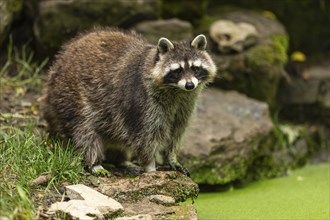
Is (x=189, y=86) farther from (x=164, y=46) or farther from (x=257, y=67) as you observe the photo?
(x=257, y=67)

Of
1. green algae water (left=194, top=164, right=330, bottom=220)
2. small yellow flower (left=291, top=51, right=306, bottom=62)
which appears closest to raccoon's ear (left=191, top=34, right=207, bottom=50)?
green algae water (left=194, top=164, right=330, bottom=220)

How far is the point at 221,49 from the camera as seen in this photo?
27.7 feet

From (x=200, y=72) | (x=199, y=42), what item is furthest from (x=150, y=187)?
(x=199, y=42)

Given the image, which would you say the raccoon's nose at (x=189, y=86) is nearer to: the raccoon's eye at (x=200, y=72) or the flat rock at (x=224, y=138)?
the raccoon's eye at (x=200, y=72)

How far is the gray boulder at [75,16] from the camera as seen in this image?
7.88 meters

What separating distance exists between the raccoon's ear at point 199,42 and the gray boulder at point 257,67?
2.22m

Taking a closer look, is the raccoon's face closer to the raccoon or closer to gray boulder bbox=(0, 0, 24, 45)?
the raccoon

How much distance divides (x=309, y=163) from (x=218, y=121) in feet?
5.35

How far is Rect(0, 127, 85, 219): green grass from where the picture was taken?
511 centimetres

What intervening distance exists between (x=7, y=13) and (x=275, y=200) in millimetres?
3687

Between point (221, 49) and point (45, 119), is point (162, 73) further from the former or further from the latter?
point (221, 49)

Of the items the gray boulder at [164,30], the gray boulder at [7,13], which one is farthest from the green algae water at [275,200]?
the gray boulder at [7,13]

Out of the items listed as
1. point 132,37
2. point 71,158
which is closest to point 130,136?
point 71,158

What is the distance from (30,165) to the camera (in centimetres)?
569
